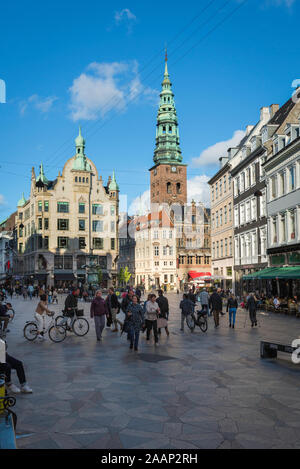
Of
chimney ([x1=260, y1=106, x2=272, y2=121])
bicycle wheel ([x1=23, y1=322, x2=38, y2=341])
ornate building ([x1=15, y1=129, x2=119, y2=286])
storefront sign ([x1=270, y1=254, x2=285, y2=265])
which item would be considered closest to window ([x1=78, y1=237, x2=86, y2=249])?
ornate building ([x1=15, y1=129, x2=119, y2=286])

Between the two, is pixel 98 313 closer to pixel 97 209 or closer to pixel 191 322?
pixel 191 322

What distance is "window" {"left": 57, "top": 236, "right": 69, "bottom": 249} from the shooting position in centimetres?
7681

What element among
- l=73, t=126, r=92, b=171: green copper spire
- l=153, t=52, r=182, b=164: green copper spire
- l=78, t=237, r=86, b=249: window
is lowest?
l=78, t=237, r=86, b=249: window

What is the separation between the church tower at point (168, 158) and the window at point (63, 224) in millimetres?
39288

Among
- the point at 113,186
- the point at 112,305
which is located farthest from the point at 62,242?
the point at 112,305

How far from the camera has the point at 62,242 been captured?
77062mm

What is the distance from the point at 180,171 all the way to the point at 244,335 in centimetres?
10159

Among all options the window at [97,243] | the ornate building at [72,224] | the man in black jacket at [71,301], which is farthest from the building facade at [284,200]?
the window at [97,243]

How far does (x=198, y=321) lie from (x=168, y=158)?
99198 millimetres

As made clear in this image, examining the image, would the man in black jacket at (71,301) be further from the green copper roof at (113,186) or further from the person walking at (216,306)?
the green copper roof at (113,186)

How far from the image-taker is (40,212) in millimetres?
76625

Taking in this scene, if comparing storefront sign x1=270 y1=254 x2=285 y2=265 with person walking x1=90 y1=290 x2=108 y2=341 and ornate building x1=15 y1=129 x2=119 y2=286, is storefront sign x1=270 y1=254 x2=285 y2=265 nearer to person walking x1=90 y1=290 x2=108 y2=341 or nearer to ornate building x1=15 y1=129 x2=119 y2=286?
person walking x1=90 y1=290 x2=108 y2=341
